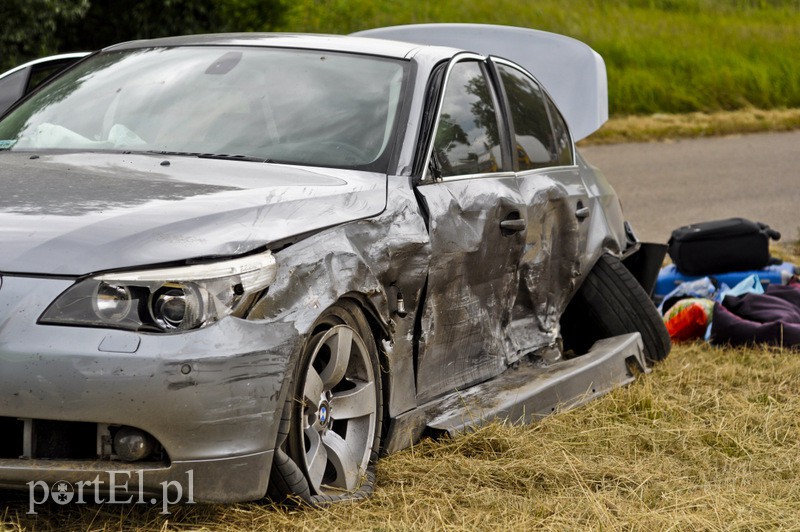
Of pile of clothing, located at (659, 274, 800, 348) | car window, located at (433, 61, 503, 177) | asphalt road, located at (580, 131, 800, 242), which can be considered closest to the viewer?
car window, located at (433, 61, 503, 177)

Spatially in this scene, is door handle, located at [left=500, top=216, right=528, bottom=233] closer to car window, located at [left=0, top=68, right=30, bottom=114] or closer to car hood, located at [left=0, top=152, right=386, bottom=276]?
car hood, located at [left=0, top=152, right=386, bottom=276]

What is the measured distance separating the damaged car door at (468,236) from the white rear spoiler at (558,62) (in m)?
1.50

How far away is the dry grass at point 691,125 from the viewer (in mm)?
16594

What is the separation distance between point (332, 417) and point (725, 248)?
4.55 metres

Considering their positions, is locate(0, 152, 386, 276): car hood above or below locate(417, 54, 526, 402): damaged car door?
above

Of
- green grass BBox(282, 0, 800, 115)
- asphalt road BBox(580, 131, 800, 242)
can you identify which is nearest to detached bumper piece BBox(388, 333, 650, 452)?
asphalt road BBox(580, 131, 800, 242)

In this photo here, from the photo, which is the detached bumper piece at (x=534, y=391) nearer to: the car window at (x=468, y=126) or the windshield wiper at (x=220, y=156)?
the car window at (x=468, y=126)

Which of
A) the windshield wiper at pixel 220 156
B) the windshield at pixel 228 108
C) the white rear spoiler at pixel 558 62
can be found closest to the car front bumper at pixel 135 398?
the windshield wiper at pixel 220 156

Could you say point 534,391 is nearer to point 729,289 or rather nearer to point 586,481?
point 586,481

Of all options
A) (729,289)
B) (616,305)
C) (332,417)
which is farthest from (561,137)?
(332,417)

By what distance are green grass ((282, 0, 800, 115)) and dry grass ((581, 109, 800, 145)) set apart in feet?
1.73

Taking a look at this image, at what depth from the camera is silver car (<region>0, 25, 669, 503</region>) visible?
10.5ft

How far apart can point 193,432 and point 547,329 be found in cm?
262

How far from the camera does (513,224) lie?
196 inches
